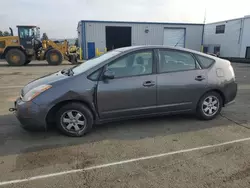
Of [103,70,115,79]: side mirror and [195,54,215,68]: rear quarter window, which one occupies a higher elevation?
[195,54,215,68]: rear quarter window

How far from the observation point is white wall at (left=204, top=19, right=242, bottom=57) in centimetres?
2534

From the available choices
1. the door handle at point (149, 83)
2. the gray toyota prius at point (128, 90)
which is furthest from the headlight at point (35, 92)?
the door handle at point (149, 83)

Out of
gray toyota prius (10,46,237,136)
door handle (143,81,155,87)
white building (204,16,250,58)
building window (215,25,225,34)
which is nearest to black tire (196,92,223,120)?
gray toyota prius (10,46,237,136)

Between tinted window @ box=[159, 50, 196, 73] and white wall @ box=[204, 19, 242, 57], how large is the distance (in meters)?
24.2

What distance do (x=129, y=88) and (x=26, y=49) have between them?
16.2m

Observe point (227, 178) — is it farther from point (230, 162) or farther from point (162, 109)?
point (162, 109)

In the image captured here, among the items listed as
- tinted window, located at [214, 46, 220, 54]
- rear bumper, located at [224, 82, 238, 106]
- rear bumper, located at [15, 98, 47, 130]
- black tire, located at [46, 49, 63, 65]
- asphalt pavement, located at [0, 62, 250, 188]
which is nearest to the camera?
asphalt pavement, located at [0, 62, 250, 188]

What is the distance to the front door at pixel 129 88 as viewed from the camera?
3846mm

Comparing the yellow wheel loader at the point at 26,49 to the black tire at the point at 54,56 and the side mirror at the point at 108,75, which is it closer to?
the black tire at the point at 54,56

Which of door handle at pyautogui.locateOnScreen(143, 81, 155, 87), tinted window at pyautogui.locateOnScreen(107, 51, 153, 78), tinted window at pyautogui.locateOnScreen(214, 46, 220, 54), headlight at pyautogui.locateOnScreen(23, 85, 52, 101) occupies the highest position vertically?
tinted window at pyautogui.locateOnScreen(214, 46, 220, 54)

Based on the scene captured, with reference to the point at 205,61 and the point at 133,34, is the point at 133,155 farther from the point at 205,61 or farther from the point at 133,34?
the point at 133,34

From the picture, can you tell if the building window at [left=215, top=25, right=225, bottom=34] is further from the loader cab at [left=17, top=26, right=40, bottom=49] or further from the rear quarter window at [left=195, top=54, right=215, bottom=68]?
the rear quarter window at [left=195, top=54, right=215, bottom=68]

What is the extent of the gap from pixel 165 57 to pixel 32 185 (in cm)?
311

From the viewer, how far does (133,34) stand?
26.8 m
